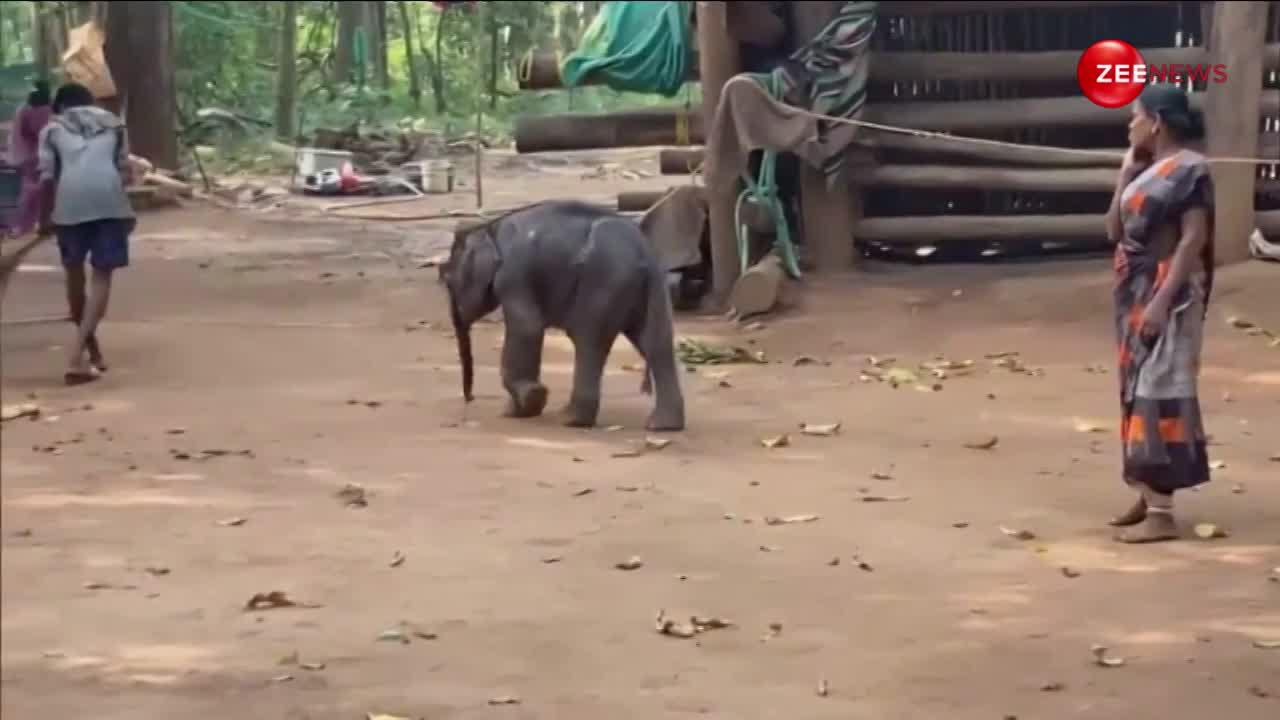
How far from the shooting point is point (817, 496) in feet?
22.1

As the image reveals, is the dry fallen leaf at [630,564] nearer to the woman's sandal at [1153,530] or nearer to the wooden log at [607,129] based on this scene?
the woman's sandal at [1153,530]

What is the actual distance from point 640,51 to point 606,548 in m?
7.78

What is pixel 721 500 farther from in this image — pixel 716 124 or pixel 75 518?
pixel 716 124

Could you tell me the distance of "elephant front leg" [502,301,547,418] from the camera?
8266 mm

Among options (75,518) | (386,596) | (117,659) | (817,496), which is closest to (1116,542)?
(817,496)

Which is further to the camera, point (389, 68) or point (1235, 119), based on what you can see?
point (389, 68)

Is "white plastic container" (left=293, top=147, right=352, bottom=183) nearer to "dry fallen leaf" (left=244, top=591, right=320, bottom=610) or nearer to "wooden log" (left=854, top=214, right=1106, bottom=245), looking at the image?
"wooden log" (left=854, top=214, right=1106, bottom=245)

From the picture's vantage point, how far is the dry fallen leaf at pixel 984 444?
7806 millimetres

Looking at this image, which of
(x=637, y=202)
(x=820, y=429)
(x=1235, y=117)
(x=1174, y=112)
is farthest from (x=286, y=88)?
(x=1174, y=112)

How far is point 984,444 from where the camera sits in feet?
25.7

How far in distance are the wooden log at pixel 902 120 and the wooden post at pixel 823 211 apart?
21.8 inches

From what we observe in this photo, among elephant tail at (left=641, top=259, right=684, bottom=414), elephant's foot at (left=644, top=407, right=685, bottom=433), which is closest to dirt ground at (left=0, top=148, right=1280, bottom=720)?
elephant's foot at (left=644, top=407, right=685, bottom=433)

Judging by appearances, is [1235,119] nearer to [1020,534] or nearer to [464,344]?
[464,344]

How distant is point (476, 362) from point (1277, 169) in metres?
5.59
